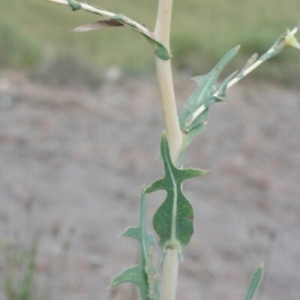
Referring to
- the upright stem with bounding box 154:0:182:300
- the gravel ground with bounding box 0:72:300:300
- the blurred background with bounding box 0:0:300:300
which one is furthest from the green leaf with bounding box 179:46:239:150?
the gravel ground with bounding box 0:72:300:300

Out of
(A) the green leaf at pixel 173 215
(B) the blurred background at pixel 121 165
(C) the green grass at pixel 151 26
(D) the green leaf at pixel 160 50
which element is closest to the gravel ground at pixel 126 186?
(B) the blurred background at pixel 121 165

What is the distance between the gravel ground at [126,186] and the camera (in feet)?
7.96

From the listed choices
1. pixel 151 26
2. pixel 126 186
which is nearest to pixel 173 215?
pixel 126 186

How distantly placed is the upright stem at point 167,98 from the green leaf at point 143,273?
0.08 feet

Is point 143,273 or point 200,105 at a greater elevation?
point 200,105

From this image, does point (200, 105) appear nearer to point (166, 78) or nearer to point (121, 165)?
point (166, 78)

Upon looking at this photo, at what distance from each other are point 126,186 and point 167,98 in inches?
98.9

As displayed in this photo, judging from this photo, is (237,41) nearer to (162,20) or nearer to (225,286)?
(225,286)

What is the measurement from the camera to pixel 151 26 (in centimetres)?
604

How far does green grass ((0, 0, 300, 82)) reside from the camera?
216 inches

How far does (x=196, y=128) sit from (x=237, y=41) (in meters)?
5.52

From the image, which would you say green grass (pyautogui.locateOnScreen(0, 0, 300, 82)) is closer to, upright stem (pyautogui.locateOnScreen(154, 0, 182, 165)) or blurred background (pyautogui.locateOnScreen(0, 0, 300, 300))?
blurred background (pyautogui.locateOnScreen(0, 0, 300, 300))

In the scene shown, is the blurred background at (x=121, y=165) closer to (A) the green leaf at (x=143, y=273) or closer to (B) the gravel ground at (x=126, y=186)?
(B) the gravel ground at (x=126, y=186)

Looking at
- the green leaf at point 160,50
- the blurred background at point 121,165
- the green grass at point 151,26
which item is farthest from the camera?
the green grass at point 151,26
